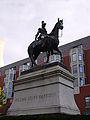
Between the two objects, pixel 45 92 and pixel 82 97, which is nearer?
pixel 45 92

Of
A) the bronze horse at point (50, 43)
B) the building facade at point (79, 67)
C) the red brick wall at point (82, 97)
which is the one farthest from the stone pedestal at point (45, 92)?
the building facade at point (79, 67)

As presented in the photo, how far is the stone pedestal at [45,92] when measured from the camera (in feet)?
34.6

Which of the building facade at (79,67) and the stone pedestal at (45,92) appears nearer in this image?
the stone pedestal at (45,92)

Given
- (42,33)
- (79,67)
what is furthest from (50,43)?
(79,67)

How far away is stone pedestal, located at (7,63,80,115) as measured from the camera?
1055 centimetres

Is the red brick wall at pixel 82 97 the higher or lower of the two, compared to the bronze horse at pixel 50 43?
lower

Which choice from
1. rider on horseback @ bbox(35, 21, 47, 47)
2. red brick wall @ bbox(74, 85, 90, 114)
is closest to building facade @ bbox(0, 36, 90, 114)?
red brick wall @ bbox(74, 85, 90, 114)

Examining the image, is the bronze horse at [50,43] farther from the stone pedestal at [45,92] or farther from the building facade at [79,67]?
the building facade at [79,67]

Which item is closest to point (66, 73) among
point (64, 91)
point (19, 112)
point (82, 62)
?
point (64, 91)

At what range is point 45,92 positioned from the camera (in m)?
11.2

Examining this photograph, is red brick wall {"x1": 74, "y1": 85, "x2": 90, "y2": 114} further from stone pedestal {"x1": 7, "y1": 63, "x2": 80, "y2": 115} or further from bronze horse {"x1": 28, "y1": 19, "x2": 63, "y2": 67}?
stone pedestal {"x1": 7, "y1": 63, "x2": 80, "y2": 115}

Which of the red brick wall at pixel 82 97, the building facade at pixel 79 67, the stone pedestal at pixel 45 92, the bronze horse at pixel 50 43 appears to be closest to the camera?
the stone pedestal at pixel 45 92

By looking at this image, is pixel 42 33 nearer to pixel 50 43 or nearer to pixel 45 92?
pixel 50 43

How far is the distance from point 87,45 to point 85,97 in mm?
15875
